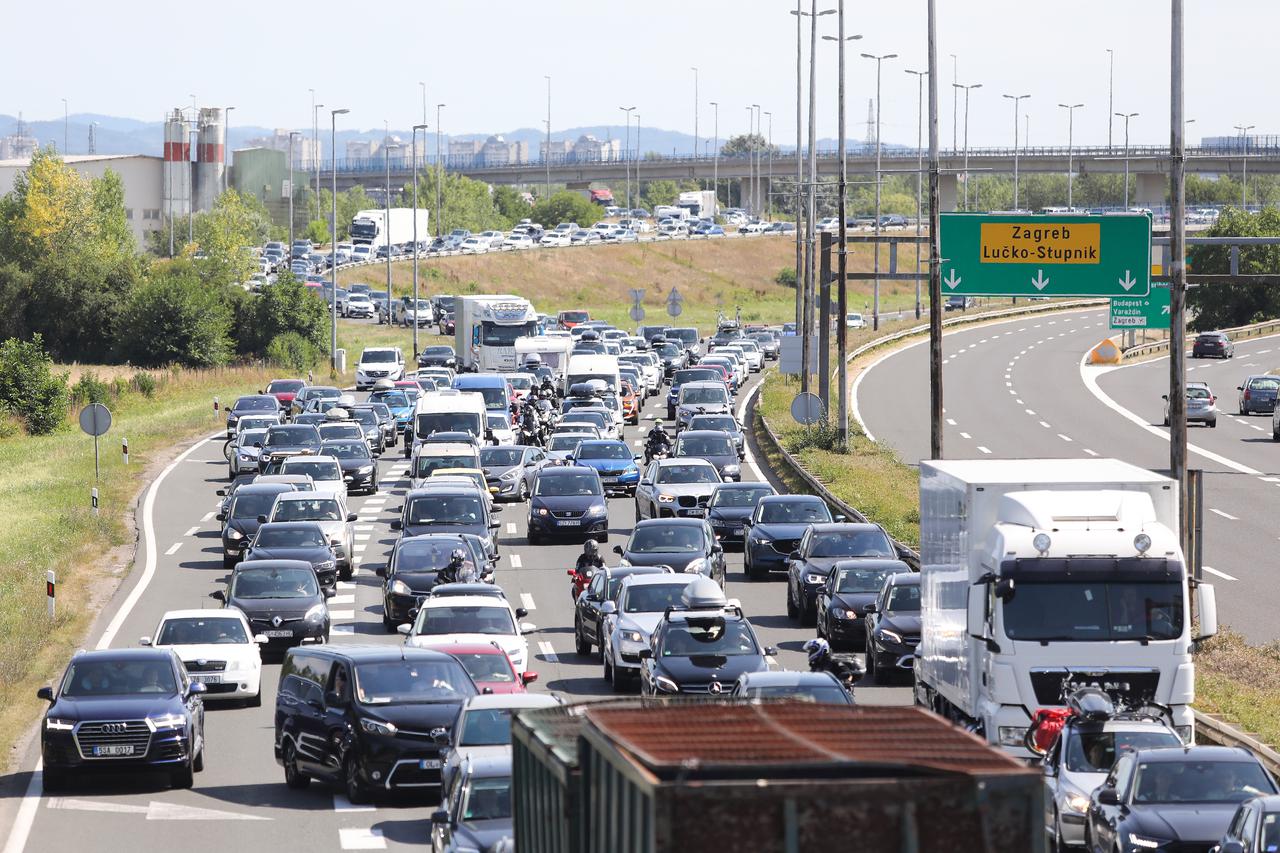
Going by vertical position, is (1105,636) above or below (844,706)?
below

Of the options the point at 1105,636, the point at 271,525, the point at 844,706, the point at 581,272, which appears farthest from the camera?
the point at 581,272

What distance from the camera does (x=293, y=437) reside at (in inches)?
2030

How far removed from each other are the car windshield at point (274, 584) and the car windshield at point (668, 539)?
616 cm

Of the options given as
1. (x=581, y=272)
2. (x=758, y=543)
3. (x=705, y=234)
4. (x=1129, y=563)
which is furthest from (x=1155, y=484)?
(x=705, y=234)

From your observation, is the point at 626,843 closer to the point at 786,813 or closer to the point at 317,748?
the point at 786,813

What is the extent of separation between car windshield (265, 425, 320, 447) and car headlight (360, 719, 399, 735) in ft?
103

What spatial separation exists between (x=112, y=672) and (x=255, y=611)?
7.81m

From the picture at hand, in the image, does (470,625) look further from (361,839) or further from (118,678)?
(361,839)

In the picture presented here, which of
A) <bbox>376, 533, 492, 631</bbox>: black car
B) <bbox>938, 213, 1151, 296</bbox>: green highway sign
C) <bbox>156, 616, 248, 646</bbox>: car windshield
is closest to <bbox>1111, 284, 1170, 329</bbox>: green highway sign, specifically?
<bbox>938, 213, 1151, 296</bbox>: green highway sign

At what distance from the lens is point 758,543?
3725 cm

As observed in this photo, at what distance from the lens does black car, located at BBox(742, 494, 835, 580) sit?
122 ft

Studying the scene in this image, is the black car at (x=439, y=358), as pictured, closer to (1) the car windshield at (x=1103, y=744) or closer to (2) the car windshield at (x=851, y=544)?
(2) the car windshield at (x=851, y=544)

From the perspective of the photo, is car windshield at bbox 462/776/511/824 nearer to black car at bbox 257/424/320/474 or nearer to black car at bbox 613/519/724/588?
black car at bbox 613/519/724/588

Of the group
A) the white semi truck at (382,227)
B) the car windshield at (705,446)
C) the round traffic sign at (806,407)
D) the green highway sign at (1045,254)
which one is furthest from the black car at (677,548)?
the white semi truck at (382,227)
